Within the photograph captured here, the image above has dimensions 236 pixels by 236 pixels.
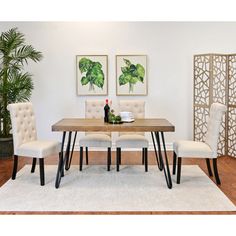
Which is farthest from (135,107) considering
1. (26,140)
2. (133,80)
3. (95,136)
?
(26,140)

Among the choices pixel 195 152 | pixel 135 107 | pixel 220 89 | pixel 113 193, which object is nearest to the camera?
pixel 113 193

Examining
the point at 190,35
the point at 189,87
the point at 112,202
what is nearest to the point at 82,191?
the point at 112,202

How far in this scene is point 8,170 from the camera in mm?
4395

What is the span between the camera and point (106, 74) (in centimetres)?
570

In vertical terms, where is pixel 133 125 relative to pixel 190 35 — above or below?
below

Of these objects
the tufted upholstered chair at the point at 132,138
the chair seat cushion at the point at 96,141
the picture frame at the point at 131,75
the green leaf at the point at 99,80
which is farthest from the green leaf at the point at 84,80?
the chair seat cushion at the point at 96,141

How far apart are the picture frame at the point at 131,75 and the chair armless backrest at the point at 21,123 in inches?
80.8

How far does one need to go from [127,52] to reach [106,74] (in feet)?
1.83

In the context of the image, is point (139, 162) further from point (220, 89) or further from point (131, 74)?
point (220, 89)

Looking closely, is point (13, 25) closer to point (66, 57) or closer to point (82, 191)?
point (66, 57)

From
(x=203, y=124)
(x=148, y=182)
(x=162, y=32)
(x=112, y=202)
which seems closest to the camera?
(x=112, y=202)

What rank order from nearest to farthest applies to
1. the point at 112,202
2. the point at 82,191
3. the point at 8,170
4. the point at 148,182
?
the point at 112,202 → the point at 82,191 → the point at 148,182 → the point at 8,170

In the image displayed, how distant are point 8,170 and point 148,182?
2026mm

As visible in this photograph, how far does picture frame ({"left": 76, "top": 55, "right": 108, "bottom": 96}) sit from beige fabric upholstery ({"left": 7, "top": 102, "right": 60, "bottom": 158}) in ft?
5.66
